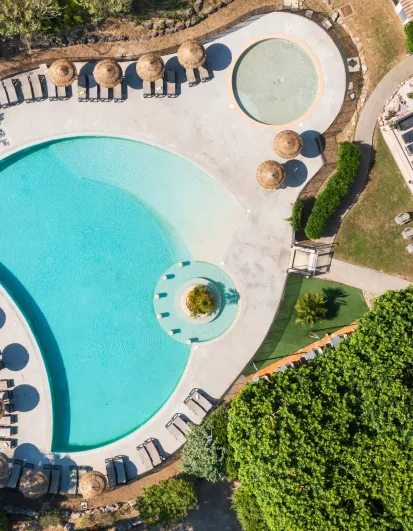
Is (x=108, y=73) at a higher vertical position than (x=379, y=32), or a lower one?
higher

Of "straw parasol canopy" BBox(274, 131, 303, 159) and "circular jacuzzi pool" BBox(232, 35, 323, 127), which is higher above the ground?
"circular jacuzzi pool" BBox(232, 35, 323, 127)

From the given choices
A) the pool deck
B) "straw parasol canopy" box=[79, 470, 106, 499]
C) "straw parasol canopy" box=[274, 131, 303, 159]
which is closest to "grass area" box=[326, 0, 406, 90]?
the pool deck

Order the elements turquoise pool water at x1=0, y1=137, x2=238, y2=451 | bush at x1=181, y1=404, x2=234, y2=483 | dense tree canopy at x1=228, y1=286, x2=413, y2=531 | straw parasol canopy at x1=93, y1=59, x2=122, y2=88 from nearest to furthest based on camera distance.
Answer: dense tree canopy at x1=228, y1=286, x2=413, y2=531
bush at x1=181, y1=404, x2=234, y2=483
straw parasol canopy at x1=93, y1=59, x2=122, y2=88
turquoise pool water at x1=0, y1=137, x2=238, y2=451

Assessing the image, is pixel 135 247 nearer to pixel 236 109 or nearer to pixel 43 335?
pixel 43 335

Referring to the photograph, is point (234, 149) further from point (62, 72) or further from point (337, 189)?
point (62, 72)

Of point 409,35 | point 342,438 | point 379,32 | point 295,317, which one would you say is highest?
point 379,32

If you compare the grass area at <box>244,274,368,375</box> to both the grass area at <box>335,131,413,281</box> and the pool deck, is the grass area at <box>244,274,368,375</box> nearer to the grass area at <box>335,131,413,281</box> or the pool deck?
the pool deck

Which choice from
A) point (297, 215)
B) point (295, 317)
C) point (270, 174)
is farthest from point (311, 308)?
point (270, 174)

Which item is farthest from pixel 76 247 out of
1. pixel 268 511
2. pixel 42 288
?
pixel 268 511
